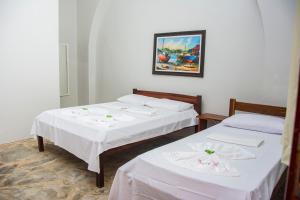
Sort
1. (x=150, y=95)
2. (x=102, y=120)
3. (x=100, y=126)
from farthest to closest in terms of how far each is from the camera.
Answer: (x=150, y=95) < (x=102, y=120) < (x=100, y=126)

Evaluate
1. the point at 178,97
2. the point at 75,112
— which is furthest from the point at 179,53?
the point at 75,112

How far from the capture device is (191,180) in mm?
1600

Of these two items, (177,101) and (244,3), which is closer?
(244,3)

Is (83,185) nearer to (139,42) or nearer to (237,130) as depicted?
(237,130)

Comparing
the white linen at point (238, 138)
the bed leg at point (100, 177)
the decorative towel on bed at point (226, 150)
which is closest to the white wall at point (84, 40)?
the bed leg at point (100, 177)

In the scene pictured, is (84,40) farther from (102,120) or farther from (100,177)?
(100,177)

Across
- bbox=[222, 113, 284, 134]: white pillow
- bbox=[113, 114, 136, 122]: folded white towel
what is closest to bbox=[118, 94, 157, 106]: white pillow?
bbox=[113, 114, 136, 122]: folded white towel

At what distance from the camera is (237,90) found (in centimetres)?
347

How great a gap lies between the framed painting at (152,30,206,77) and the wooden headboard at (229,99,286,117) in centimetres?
72

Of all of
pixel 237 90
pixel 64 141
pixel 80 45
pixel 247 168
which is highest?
pixel 80 45

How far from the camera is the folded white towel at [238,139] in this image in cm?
228

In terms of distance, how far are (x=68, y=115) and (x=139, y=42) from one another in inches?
80.7

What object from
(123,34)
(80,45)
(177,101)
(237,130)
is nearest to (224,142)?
(237,130)

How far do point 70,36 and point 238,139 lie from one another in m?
4.13
